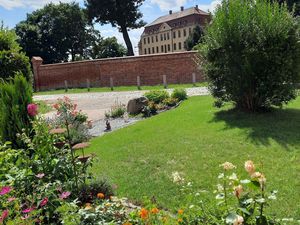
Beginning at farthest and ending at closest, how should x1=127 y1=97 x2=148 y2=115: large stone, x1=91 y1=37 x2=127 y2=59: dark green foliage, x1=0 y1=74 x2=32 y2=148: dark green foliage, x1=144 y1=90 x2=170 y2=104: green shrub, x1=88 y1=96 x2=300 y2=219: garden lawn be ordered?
x1=91 y1=37 x2=127 y2=59: dark green foliage → x1=144 y1=90 x2=170 y2=104: green shrub → x1=127 y1=97 x2=148 y2=115: large stone → x1=0 y1=74 x2=32 y2=148: dark green foliage → x1=88 y1=96 x2=300 y2=219: garden lawn

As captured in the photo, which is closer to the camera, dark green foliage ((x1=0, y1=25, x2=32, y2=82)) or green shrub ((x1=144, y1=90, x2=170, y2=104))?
dark green foliage ((x1=0, y1=25, x2=32, y2=82))

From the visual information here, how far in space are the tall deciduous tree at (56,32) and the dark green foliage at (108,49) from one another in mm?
1484

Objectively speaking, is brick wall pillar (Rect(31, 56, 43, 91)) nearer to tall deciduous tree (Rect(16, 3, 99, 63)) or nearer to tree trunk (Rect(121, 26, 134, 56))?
tree trunk (Rect(121, 26, 134, 56))

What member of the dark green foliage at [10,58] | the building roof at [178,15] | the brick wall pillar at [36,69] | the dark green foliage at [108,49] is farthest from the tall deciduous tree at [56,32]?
the dark green foliage at [10,58]

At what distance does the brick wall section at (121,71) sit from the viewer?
76.0 ft

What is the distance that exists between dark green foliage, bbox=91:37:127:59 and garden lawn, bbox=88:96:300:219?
4286cm

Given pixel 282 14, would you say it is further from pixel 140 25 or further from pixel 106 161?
pixel 140 25

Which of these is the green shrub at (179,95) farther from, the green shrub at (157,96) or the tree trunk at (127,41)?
the tree trunk at (127,41)

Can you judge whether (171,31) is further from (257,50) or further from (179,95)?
(257,50)

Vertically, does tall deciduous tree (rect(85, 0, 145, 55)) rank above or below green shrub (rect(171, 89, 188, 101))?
above

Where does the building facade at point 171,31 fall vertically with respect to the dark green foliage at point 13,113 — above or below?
above

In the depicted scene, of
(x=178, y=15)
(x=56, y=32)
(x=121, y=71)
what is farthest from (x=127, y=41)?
(x=178, y=15)

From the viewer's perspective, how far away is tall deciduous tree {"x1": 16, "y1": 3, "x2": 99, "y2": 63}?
4681cm

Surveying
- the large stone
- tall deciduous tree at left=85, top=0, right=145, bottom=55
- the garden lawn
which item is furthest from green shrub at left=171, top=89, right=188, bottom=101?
tall deciduous tree at left=85, top=0, right=145, bottom=55
